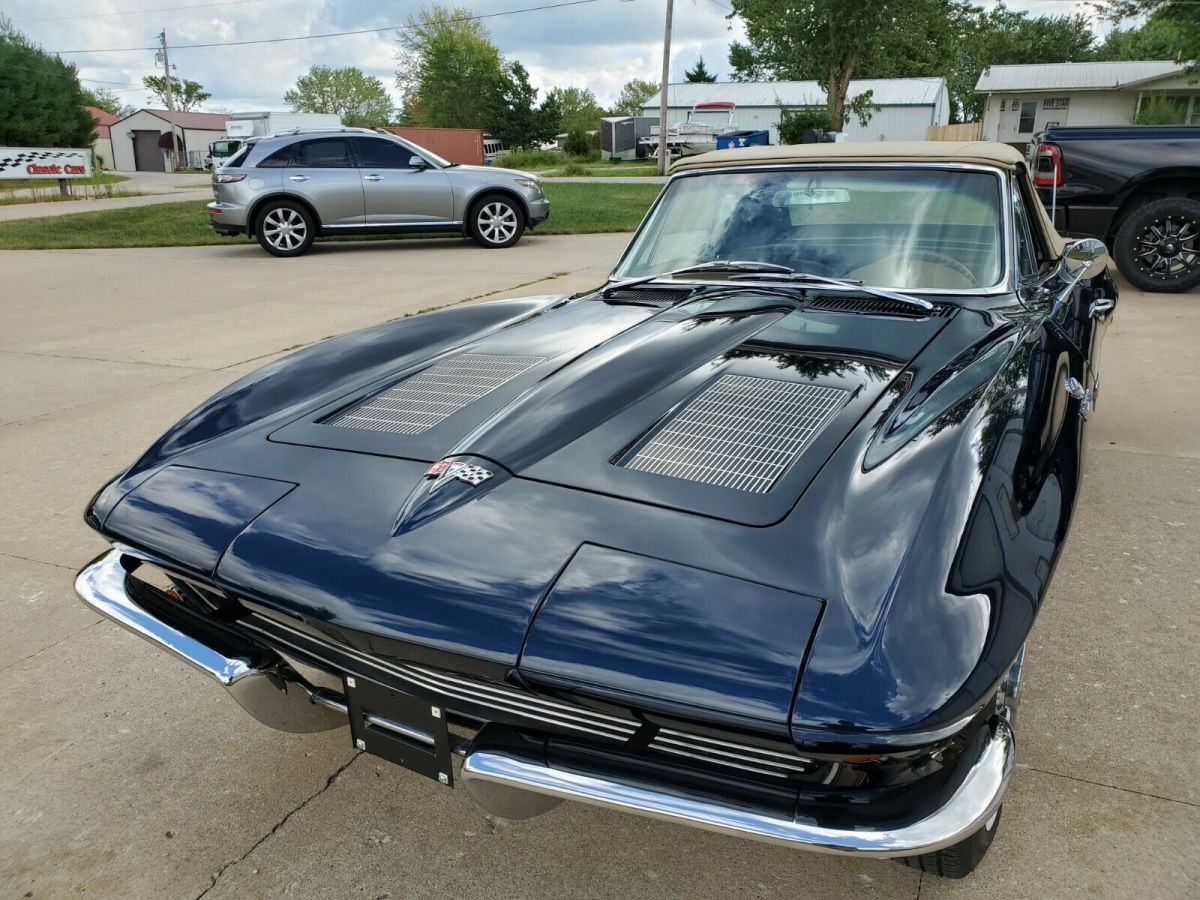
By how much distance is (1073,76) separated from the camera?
43969 millimetres

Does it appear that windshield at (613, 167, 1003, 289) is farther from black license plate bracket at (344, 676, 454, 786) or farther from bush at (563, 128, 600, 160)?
bush at (563, 128, 600, 160)

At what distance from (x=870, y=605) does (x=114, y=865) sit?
1.67 metres

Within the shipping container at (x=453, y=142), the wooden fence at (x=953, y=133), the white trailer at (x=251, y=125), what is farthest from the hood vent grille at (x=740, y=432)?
the shipping container at (x=453, y=142)

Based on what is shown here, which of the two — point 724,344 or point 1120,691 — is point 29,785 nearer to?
point 724,344

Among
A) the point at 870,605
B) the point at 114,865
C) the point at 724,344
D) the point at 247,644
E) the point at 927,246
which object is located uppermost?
the point at 927,246

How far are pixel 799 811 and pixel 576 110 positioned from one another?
93.8 m

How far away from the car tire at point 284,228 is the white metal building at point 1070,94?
37636 mm

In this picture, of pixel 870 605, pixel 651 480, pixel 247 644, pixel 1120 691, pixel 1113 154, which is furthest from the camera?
pixel 1113 154

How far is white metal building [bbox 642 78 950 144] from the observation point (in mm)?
45906

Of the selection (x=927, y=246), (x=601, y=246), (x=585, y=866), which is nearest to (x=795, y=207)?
(x=927, y=246)

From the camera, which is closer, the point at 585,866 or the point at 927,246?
the point at 585,866

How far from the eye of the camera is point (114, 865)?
1.96 metres

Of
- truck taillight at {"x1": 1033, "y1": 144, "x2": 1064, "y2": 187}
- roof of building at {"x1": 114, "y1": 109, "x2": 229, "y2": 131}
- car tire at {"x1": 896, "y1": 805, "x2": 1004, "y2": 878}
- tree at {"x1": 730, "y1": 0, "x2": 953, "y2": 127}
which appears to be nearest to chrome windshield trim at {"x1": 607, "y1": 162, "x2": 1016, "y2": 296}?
car tire at {"x1": 896, "y1": 805, "x2": 1004, "y2": 878}

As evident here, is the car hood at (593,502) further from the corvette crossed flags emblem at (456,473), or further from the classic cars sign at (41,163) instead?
the classic cars sign at (41,163)
